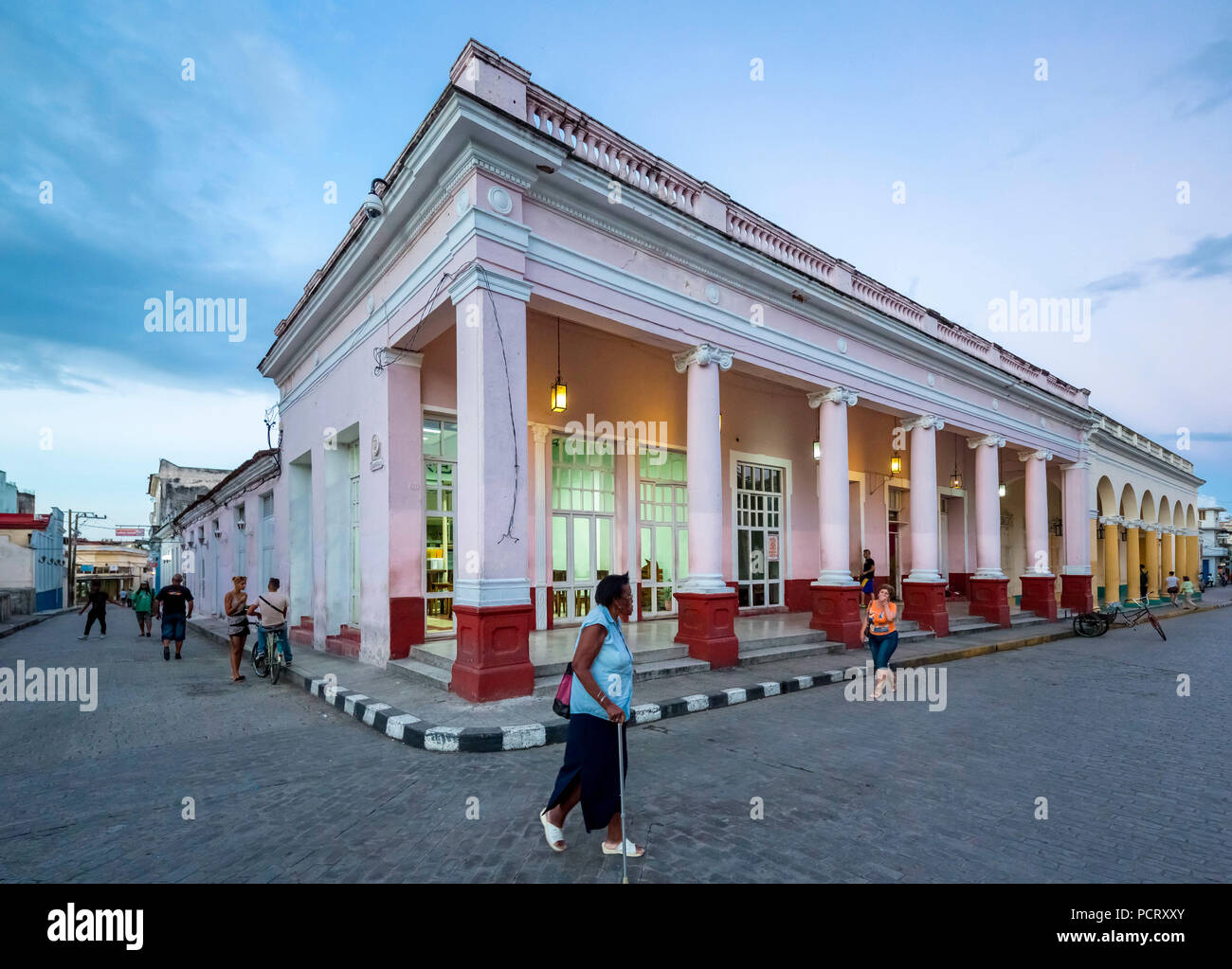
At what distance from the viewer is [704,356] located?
960 cm

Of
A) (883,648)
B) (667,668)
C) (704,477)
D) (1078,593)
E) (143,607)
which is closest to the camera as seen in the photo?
(883,648)

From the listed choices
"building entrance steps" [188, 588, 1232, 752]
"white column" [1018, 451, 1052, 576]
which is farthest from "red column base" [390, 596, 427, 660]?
"white column" [1018, 451, 1052, 576]

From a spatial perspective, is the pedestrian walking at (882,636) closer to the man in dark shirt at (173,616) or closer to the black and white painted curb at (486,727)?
the black and white painted curb at (486,727)

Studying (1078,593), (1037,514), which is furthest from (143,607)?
(1078,593)

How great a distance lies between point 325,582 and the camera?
1140cm

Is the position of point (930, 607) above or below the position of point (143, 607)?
above

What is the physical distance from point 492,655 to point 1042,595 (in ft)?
52.7

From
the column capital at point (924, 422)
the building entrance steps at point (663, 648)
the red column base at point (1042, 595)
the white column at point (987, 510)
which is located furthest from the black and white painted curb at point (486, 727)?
the red column base at point (1042, 595)

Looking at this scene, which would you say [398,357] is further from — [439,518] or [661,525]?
[661,525]

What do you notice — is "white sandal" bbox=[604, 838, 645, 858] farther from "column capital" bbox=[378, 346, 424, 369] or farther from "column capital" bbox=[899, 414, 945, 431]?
"column capital" bbox=[899, 414, 945, 431]

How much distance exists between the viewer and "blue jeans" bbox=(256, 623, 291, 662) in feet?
30.5

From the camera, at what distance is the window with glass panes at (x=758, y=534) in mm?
14562

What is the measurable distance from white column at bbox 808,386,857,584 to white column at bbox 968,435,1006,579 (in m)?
5.71
